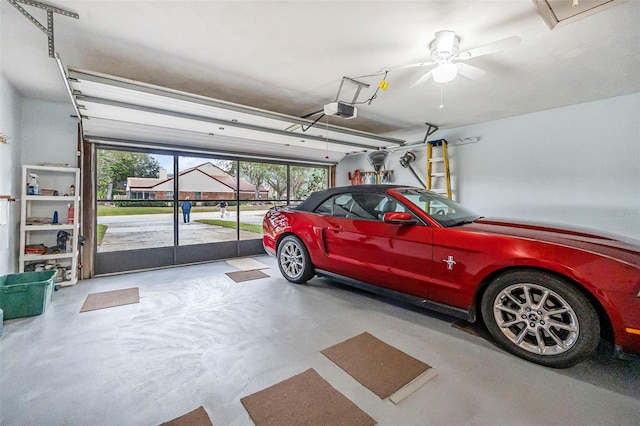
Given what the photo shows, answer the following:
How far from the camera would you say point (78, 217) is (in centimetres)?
343

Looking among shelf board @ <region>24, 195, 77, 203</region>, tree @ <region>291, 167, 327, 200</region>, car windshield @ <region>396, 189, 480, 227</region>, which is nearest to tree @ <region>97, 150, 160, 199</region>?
shelf board @ <region>24, 195, 77, 203</region>

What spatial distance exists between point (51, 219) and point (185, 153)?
6.70ft

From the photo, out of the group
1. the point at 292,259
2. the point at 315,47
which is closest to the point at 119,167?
the point at 292,259

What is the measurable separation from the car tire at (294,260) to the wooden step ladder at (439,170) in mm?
2650

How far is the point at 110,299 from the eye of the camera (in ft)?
9.61

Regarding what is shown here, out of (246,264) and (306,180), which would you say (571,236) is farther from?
(306,180)

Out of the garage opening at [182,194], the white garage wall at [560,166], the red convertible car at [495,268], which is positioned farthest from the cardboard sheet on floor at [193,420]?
the white garage wall at [560,166]

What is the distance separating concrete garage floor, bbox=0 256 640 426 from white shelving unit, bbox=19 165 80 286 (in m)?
0.90

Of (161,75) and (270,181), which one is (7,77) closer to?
(161,75)

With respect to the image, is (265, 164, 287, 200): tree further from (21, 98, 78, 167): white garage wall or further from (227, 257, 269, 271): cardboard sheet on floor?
(21, 98, 78, 167): white garage wall

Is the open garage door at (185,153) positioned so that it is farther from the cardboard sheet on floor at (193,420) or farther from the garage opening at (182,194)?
the cardboard sheet on floor at (193,420)

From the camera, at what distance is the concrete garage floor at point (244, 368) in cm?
136

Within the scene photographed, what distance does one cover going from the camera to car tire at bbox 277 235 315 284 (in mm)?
3320

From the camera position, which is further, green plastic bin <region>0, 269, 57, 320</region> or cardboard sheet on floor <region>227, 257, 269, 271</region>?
cardboard sheet on floor <region>227, 257, 269, 271</region>
